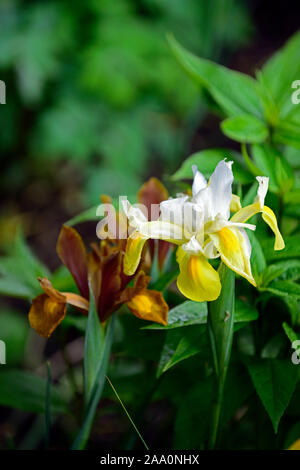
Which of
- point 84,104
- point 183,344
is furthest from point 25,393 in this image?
point 84,104

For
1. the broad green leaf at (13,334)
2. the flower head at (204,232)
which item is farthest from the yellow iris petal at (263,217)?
the broad green leaf at (13,334)

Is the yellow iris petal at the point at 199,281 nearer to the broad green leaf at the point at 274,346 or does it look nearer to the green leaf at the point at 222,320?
the green leaf at the point at 222,320

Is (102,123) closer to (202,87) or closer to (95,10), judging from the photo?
(95,10)

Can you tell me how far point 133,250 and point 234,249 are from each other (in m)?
0.09

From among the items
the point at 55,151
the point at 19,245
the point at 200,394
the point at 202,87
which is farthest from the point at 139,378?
the point at 55,151

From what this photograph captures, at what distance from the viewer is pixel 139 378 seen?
0.74 metres

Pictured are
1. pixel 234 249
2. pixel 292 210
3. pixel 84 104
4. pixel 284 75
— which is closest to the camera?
pixel 234 249

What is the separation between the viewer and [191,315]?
22.0 inches

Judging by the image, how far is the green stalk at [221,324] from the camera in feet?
1.65

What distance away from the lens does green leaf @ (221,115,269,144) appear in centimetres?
67

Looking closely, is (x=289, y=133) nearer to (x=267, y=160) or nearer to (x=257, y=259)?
(x=267, y=160)

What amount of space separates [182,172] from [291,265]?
0.18 metres

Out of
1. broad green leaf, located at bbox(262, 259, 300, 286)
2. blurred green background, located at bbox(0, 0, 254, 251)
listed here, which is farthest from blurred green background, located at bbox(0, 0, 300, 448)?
broad green leaf, located at bbox(262, 259, 300, 286)

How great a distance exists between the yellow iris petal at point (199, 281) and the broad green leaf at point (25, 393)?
37 centimetres
